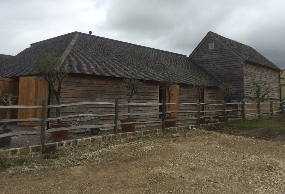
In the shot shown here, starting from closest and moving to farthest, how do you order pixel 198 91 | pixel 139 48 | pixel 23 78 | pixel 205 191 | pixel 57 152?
pixel 205 191 < pixel 57 152 < pixel 23 78 < pixel 198 91 < pixel 139 48

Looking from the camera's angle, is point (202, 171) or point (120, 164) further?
point (120, 164)

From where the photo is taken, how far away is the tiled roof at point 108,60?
1362cm

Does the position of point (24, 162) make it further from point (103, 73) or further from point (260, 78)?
point (260, 78)

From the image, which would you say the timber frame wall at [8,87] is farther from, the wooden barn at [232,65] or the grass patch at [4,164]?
the wooden barn at [232,65]

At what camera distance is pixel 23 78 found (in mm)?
12656

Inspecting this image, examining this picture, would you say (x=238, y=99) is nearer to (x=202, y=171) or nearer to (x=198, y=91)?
(x=198, y=91)

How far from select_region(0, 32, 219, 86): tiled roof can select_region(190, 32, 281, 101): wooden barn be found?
1.05 m

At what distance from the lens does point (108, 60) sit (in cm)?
1548

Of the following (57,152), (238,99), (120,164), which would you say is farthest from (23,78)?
(238,99)

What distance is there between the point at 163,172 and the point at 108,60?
34.5ft

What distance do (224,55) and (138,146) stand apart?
16.0 m

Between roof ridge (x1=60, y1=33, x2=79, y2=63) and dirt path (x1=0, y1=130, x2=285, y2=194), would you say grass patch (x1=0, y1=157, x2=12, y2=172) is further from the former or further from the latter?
roof ridge (x1=60, y1=33, x2=79, y2=63)

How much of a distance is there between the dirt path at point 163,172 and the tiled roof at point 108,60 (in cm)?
610

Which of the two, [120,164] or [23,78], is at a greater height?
[23,78]
